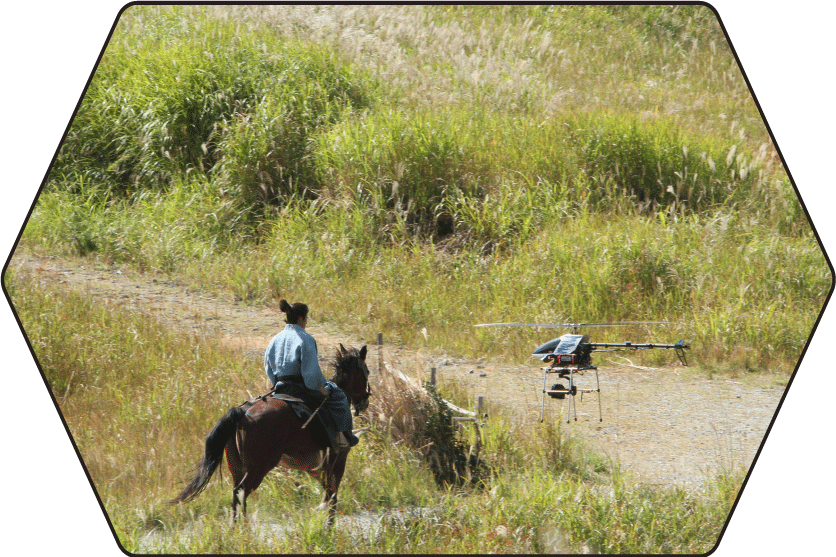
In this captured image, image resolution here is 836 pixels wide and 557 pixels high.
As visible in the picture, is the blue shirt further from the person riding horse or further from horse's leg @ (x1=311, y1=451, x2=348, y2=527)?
horse's leg @ (x1=311, y1=451, x2=348, y2=527)

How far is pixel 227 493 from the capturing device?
4.36m

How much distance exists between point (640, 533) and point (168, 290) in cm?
429

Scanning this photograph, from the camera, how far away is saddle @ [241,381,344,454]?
13.5ft

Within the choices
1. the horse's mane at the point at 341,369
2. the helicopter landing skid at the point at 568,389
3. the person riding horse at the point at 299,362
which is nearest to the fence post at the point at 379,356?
the horse's mane at the point at 341,369

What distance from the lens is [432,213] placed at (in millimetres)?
6988

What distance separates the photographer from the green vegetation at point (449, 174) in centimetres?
580

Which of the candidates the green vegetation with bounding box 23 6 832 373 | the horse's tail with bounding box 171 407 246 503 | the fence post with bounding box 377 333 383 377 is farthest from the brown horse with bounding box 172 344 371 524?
the green vegetation with bounding box 23 6 832 373

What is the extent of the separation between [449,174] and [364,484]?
3534 mm

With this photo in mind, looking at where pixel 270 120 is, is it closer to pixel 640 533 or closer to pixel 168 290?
pixel 168 290

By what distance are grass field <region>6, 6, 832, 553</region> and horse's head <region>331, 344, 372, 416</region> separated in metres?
0.41

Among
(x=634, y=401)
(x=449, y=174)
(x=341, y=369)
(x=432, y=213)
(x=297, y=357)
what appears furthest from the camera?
(x=449, y=174)

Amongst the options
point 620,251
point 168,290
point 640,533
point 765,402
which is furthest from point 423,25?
point 640,533

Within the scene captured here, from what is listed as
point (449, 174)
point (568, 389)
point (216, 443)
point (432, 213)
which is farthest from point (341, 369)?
point (449, 174)

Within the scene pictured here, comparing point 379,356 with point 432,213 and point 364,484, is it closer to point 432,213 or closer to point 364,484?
point 364,484
